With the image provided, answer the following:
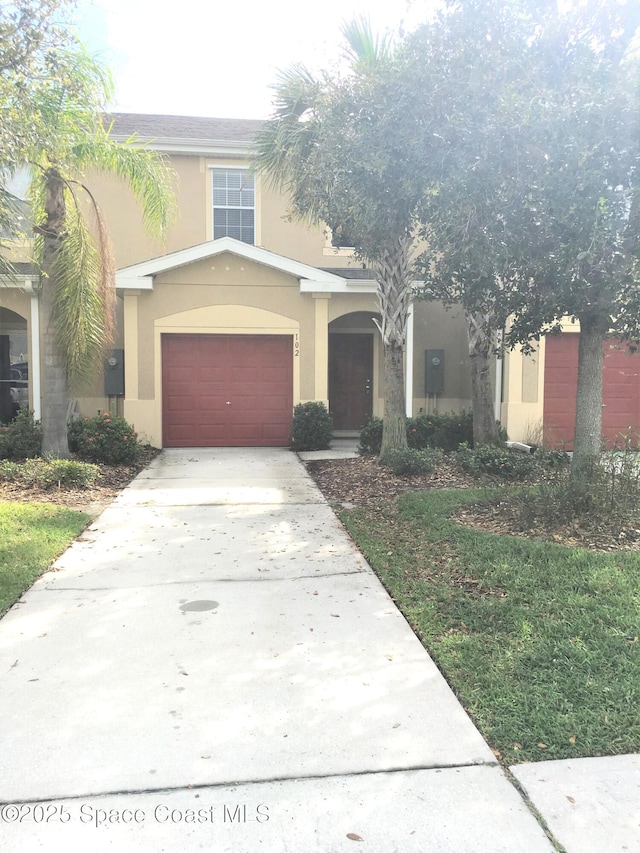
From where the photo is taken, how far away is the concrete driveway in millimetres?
2441

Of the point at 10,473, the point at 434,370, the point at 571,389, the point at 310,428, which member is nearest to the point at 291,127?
the point at 310,428

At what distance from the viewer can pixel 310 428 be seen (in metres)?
12.4

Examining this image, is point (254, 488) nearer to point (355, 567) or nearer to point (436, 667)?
point (355, 567)

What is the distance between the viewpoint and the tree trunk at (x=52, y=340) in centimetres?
930

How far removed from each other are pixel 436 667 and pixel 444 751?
2.67 feet

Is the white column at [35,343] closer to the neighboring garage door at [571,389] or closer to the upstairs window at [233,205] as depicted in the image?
the upstairs window at [233,205]

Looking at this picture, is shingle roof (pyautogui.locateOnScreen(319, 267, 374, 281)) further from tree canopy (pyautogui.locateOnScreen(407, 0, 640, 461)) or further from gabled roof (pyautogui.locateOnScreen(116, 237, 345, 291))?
tree canopy (pyautogui.locateOnScreen(407, 0, 640, 461))

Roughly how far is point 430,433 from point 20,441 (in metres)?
7.09

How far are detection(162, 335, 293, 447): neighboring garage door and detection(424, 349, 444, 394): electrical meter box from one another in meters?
3.32

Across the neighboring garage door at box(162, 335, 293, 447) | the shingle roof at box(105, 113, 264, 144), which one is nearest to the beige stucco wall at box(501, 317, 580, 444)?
the neighboring garage door at box(162, 335, 293, 447)

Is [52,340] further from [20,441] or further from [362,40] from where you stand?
[362,40]

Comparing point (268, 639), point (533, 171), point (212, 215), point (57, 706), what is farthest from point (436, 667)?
point (212, 215)


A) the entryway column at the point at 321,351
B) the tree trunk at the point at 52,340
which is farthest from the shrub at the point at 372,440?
the tree trunk at the point at 52,340

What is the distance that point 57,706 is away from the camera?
129 inches
